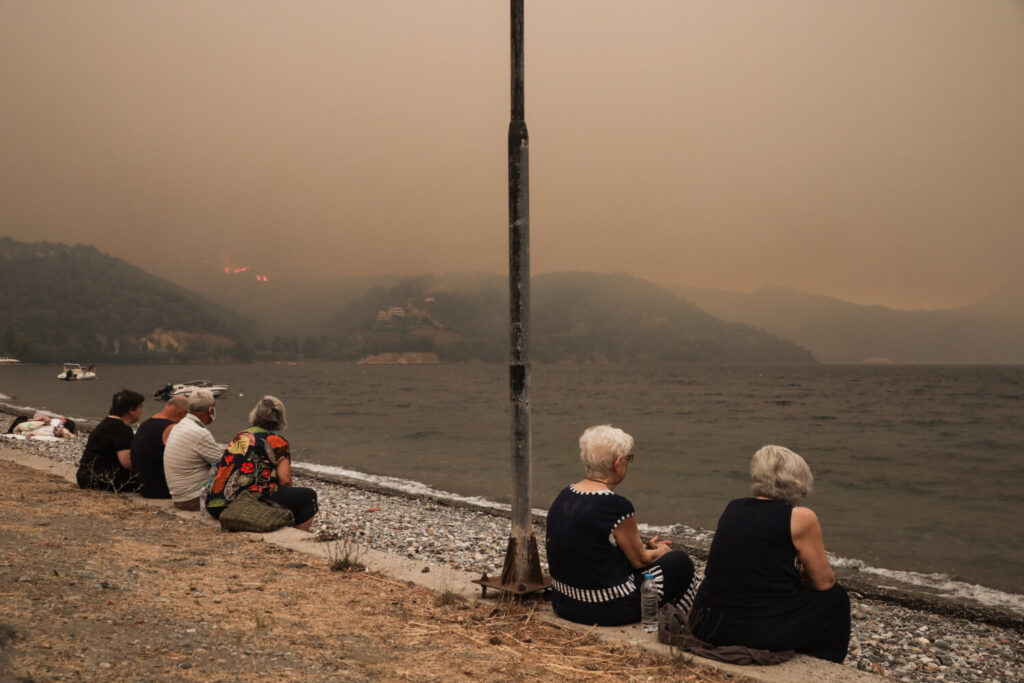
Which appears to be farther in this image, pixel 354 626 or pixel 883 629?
pixel 883 629

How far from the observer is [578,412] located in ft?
193

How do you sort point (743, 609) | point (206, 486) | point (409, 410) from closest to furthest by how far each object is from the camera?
1. point (743, 609)
2. point (206, 486)
3. point (409, 410)

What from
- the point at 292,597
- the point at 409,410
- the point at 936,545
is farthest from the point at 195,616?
the point at 409,410

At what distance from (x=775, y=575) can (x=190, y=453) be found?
674cm

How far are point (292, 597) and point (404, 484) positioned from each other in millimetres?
15044

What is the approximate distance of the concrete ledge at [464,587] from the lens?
388 cm

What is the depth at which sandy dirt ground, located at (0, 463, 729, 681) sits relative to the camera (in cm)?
358

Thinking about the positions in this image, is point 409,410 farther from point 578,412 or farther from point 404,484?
point 404,484

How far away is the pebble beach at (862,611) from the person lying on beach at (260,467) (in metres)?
0.68

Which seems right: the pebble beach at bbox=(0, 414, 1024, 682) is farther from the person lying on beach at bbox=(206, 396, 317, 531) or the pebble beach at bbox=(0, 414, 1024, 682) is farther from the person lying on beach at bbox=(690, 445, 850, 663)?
the person lying on beach at bbox=(690, 445, 850, 663)

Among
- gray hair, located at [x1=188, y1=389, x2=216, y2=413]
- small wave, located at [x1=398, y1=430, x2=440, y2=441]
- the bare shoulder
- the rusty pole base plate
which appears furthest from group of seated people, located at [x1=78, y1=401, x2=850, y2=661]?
small wave, located at [x1=398, y1=430, x2=440, y2=441]

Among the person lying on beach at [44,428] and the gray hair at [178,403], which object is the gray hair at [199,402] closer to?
the gray hair at [178,403]

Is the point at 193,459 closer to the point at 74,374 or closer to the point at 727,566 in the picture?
the point at 727,566

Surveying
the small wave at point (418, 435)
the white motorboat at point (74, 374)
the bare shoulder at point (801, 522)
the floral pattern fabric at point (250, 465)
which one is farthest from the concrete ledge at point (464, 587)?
the white motorboat at point (74, 374)
